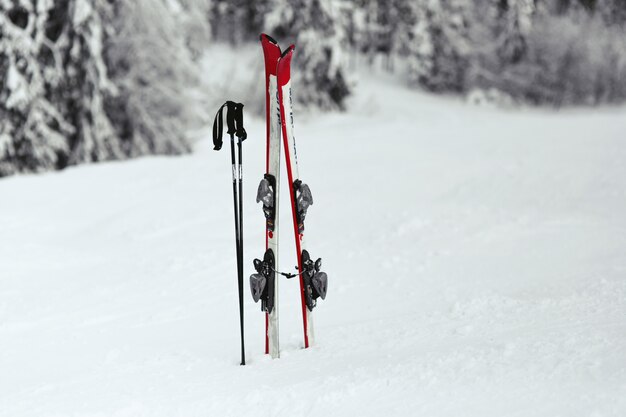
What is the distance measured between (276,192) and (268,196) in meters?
0.08

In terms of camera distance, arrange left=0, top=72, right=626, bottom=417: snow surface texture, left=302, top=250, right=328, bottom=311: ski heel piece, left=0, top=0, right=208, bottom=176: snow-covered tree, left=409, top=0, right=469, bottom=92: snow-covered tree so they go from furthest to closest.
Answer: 1. left=409, top=0, right=469, bottom=92: snow-covered tree
2. left=0, top=0, right=208, bottom=176: snow-covered tree
3. left=302, top=250, right=328, bottom=311: ski heel piece
4. left=0, top=72, right=626, bottom=417: snow surface texture

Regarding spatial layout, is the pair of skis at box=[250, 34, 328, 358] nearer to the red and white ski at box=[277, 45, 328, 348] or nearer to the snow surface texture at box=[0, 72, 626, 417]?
the red and white ski at box=[277, 45, 328, 348]

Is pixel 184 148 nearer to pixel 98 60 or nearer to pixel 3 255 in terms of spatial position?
pixel 98 60

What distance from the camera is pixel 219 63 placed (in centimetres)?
3075

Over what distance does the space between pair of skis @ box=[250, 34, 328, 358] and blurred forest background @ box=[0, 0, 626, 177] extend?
362 inches

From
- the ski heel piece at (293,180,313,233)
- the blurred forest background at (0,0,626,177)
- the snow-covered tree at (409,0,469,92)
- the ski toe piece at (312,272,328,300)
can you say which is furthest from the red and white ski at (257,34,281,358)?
the snow-covered tree at (409,0,469,92)

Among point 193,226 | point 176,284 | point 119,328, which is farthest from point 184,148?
point 119,328

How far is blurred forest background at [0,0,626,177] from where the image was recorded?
12.3 meters

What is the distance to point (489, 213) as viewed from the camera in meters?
8.31

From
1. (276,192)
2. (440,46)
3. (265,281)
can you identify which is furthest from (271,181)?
(440,46)

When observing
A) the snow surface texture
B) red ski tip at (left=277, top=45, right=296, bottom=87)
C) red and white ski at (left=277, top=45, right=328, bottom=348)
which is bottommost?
the snow surface texture

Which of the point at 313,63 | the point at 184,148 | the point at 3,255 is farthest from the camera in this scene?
the point at 313,63

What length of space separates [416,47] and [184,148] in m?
15.8

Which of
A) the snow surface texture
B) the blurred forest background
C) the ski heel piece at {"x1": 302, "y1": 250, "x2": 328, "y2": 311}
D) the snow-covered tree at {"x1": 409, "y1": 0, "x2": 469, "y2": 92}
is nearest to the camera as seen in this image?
the snow surface texture
